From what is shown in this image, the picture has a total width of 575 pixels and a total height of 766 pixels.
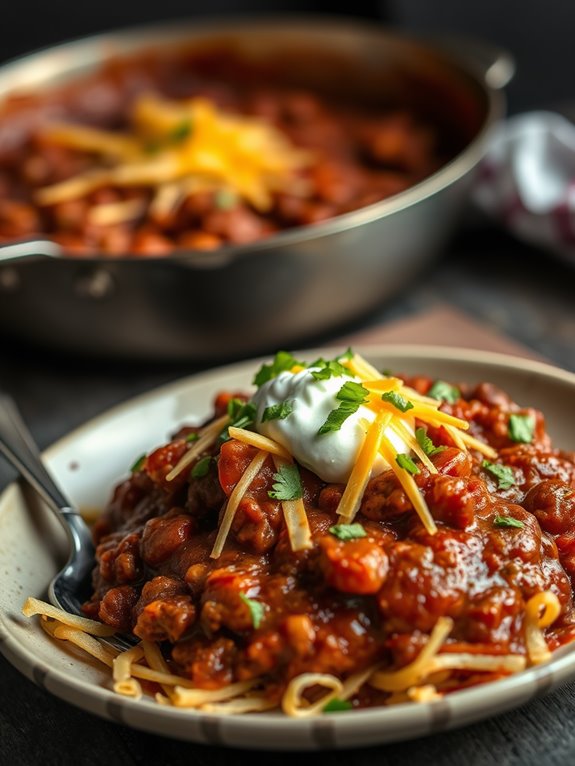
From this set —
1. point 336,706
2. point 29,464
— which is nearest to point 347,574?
point 336,706

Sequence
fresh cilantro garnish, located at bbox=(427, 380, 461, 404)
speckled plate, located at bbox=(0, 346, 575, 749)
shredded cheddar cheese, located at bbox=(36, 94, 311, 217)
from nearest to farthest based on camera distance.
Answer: speckled plate, located at bbox=(0, 346, 575, 749), fresh cilantro garnish, located at bbox=(427, 380, 461, 404), shredded cheddar cheese, located at bbox=(36, 94, 311, 217)

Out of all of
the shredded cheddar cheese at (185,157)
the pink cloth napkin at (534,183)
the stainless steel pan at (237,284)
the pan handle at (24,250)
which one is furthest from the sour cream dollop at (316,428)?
the pink cloth napkin at (534,183)

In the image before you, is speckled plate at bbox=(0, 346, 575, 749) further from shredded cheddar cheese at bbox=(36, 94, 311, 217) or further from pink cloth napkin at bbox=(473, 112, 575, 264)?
pink cloth napkin at bbox=(473, 112, 575, 264)

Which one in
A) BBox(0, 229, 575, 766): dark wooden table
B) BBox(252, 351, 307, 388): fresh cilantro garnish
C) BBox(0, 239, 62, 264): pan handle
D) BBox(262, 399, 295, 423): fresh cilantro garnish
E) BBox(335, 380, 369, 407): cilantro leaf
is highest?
BBox(0, 239, 62, 264): pan handle

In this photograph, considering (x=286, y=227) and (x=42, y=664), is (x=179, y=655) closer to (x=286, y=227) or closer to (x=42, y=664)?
(x=42, y=664)

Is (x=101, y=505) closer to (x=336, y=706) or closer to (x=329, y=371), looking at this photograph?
(x=329, y=371)

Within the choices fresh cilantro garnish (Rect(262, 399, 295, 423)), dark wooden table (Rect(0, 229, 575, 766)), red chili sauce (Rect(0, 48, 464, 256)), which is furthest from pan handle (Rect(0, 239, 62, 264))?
fresh cilantro garnish (Rect(262, 399, 295, 423))
